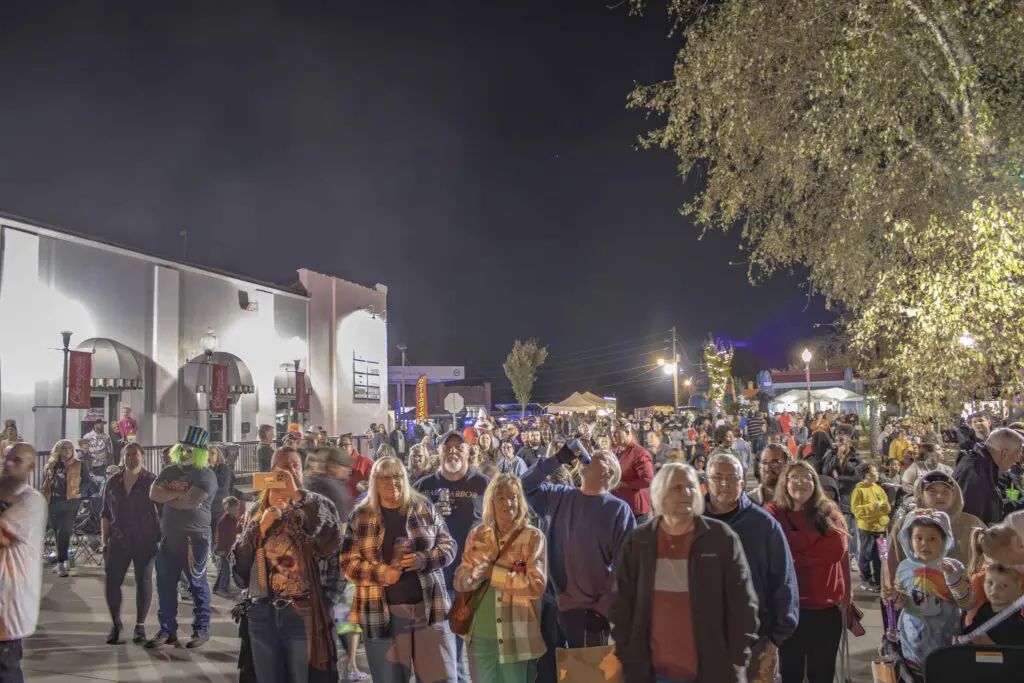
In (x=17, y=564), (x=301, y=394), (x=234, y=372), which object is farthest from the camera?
(x=301, y=394)

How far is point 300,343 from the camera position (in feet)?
104

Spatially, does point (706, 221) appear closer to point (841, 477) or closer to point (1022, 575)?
point (841, 477)

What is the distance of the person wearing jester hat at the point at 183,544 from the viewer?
6.90 m

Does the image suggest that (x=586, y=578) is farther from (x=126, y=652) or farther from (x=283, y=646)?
(x=126, y=652)

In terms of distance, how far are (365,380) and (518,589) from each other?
108 ft

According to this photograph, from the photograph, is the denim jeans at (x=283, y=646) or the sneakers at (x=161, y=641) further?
the sneakers at (x=161, y=641)

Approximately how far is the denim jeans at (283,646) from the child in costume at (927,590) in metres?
3.49

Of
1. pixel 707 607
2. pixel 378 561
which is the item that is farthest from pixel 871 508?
pixel 378 561

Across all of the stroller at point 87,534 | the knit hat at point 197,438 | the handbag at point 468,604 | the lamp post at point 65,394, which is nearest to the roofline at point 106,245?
the lamp post at point 65,394

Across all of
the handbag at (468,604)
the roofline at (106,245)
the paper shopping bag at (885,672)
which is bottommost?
the paper shopping bag at (885,672)

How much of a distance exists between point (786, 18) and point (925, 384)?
5095mm

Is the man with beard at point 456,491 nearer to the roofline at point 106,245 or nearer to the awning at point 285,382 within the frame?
the roofline at point 106,245

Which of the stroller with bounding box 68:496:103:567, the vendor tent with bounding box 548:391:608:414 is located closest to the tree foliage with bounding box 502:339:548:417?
the vendor tent with bounding box 548:391:608:414

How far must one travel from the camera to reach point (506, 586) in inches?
175
